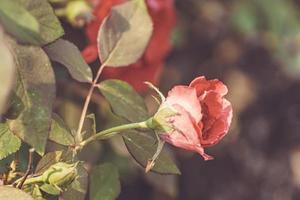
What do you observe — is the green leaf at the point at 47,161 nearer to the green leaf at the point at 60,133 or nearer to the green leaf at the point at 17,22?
the green leaf at the point at 60,133

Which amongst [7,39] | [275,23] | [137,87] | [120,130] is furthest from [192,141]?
[275,23]

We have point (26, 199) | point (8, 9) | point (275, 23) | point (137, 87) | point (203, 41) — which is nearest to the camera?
point (8, 9)

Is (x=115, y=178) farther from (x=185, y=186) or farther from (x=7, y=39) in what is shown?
(x=185, y=186)

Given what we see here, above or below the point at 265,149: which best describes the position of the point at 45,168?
above

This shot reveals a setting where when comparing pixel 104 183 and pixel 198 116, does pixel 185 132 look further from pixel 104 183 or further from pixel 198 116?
pixel 104 183

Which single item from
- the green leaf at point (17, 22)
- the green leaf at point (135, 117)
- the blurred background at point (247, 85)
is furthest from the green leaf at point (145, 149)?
the blurred background at point (247, 85)

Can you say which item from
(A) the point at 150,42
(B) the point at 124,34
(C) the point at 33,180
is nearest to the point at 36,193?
(C) the point at 33,180
